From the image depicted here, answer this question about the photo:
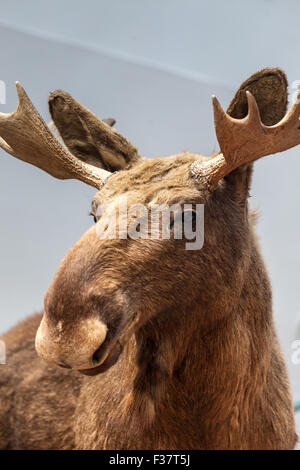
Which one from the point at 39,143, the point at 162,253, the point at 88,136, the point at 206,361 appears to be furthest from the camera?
the point at 88,136

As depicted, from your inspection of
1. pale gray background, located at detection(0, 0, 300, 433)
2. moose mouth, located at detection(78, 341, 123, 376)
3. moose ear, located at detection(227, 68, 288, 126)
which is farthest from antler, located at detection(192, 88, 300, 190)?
pale gray background, located at detection(0, 0, 300, 433)

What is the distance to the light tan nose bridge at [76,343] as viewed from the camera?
98 centimetres

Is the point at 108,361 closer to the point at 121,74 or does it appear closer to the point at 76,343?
the point at 76,343

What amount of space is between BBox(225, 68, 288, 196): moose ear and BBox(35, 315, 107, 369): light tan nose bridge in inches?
20.2

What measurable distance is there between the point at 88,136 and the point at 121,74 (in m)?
0.55

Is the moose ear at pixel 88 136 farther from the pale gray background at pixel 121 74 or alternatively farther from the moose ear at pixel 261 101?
the pale gray background at pixel 121 74

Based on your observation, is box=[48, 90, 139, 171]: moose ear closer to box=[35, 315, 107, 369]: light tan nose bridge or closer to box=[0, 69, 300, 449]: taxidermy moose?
box=[0, 69, 300, 449]: taxidermy moose

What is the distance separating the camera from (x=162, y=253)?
111 centimetres

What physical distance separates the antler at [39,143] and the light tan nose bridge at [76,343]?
49 cm

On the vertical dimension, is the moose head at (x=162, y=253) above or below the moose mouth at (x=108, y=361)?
above

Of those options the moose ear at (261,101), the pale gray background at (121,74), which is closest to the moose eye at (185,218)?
the moose ear at (261,101)

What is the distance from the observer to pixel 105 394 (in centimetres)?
146

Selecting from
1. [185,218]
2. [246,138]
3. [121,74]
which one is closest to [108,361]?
[185,218]

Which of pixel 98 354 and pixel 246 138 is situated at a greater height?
pixel 246 138
